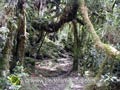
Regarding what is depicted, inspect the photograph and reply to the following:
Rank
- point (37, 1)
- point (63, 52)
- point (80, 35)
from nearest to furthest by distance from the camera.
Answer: point (37, 1), point (80, 35), point (63, 52)

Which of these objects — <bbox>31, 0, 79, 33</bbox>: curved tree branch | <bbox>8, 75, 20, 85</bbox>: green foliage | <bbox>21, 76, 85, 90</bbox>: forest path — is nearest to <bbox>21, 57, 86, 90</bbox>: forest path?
<bbox>21, 76, 85, 90</bbox>: forest path

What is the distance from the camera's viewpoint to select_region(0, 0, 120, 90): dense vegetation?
611 centimetres

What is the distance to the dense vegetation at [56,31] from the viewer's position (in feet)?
20.0

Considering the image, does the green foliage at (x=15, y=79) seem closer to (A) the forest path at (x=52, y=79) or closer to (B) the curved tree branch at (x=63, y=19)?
(A) the forest path at (x=52, y=79)

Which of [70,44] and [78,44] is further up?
[78,44]

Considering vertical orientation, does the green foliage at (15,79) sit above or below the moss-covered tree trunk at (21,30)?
below

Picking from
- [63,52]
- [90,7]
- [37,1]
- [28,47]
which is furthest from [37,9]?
[63,52]

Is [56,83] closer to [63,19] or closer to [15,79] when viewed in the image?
[63,19]

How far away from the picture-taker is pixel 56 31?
33.3 feet

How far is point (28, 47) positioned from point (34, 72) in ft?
5.95

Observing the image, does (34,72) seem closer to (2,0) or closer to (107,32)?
(107,32)

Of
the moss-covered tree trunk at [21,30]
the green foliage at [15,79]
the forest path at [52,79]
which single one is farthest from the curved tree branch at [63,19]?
the green foliage at [15,79]

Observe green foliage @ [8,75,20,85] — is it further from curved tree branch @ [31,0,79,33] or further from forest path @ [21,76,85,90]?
curved tree branch @ [31,0,79,33]

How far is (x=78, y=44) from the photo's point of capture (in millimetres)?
10109
